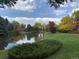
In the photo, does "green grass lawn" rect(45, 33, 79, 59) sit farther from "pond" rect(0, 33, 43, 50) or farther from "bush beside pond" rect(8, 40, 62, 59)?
"pond" rect(0, 33, 43, 50)

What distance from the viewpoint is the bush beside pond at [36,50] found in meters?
4.95

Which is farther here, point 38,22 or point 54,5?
point 38,22

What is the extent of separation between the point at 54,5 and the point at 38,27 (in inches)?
32.4

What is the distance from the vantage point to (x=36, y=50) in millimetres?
5090

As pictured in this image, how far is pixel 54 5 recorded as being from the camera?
5.26 metres

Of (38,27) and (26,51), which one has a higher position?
(38,27)

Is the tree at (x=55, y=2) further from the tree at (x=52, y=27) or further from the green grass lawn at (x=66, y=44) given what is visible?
the green grass lawn at (x=66, y=44)

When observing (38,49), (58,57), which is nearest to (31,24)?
(38,49)

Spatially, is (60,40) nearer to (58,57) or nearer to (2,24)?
(58,57)

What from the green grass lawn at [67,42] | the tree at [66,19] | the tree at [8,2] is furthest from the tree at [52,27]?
the tree at [8,2]

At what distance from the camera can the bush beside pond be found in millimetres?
4951

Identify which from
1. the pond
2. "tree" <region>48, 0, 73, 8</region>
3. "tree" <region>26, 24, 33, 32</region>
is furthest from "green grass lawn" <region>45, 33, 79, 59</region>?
"tree" <region>48, 0, 73, 8</region>

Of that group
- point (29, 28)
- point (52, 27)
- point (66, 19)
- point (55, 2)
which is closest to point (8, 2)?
point (29, 28)

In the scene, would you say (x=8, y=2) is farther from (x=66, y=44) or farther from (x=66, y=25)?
(x=66, y=44)
